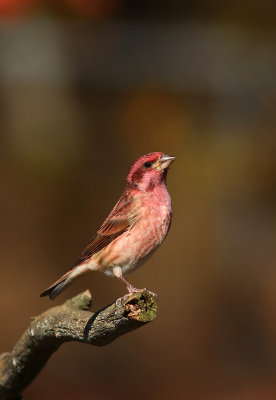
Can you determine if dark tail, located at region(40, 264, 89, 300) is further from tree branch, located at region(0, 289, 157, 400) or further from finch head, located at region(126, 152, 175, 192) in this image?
finch head, located at region(126, 152, 175, 192)

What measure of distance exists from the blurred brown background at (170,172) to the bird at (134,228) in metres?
4.65

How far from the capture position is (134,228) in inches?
201

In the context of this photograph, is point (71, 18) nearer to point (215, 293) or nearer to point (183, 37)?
point (183, 37)

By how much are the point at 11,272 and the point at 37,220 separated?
0.77 m

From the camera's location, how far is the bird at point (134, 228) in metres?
5.03

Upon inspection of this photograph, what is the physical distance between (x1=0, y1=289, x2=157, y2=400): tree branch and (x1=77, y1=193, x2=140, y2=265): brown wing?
1.36ft

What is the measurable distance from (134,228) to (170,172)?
5570 mm

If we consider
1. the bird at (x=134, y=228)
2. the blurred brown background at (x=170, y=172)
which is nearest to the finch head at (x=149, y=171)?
the bird at (x=134, y=228)

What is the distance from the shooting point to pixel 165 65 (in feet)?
36.8

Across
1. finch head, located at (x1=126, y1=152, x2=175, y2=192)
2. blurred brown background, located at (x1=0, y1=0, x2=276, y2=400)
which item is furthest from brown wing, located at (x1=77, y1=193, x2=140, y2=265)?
blurred brown background, located at (x1=0, y1=0, x2=276, y2=400)

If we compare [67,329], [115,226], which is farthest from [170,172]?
[67,329]

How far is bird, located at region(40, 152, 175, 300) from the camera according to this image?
16.5ft

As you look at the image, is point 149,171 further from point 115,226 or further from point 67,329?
point 67,329

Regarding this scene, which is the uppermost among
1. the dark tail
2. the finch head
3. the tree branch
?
the finch head
